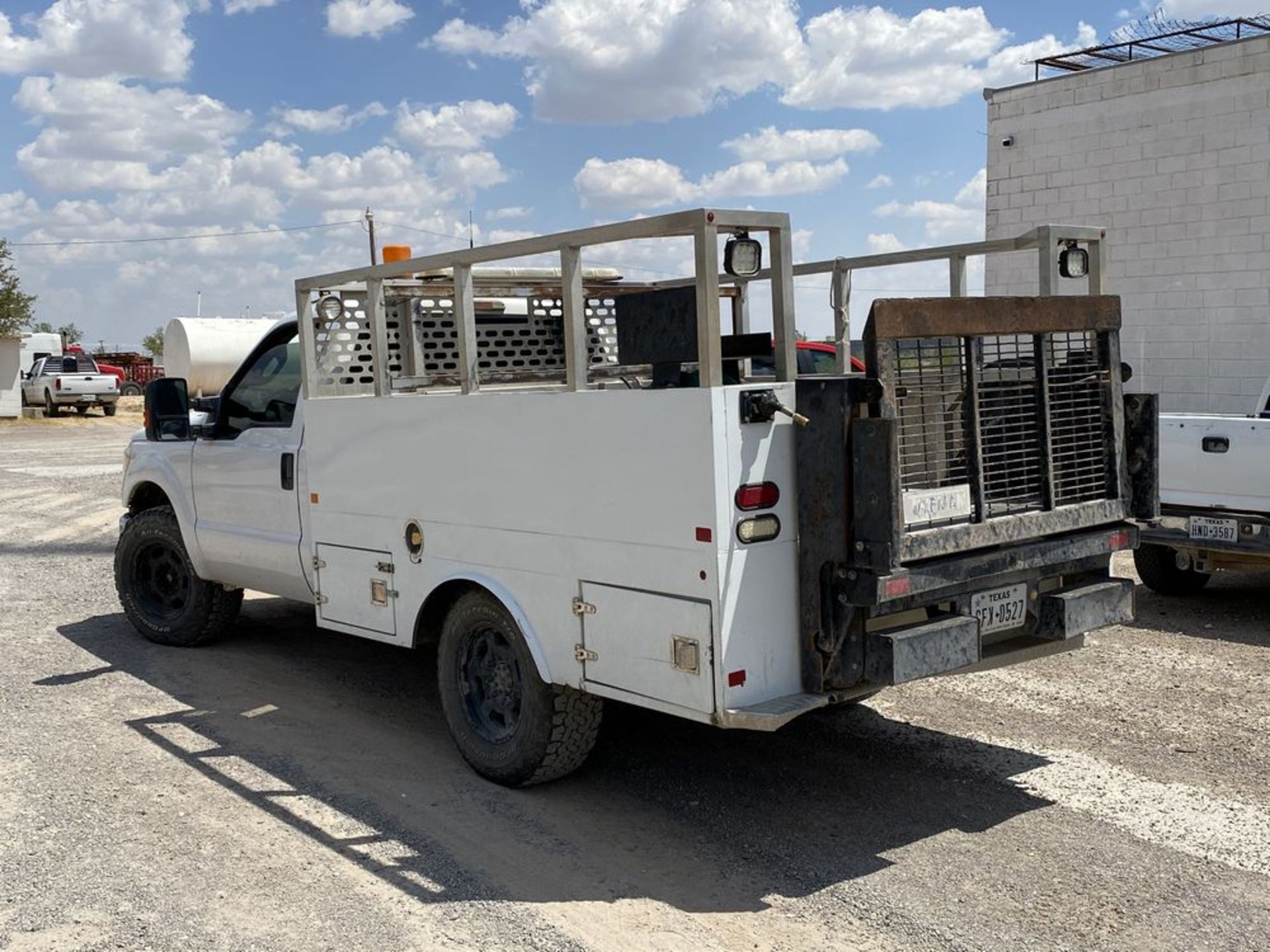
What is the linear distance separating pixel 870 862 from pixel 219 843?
8.01 ft

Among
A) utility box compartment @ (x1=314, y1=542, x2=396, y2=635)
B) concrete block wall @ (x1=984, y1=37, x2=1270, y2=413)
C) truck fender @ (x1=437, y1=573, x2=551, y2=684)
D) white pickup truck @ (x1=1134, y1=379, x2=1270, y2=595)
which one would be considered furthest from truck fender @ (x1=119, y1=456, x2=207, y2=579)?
concrete block wall @ (x1=984, y1=37, x2=1270, y2=413)

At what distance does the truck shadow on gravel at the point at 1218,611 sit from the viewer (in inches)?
323

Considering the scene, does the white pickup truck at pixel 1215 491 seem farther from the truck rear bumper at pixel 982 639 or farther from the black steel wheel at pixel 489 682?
the black steel wheel at pixel 489 682

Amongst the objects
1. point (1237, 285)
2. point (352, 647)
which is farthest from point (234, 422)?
point (1237, 285)

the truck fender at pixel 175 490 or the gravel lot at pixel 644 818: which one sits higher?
the truck fender at pixel 175 490

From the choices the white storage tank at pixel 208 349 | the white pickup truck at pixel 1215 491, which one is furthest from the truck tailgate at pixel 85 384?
the white pickup truck at pixel 1215 491

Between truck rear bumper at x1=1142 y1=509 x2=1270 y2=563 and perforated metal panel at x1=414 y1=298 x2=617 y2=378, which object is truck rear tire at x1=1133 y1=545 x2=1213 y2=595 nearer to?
truck rear bumper at x1=1142 y1=509 x2=1270 y2=563

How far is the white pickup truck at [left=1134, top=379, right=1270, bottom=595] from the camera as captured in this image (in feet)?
26.6

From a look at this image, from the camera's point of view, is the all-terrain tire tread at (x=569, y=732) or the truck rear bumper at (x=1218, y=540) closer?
the all-terrain tire tread at (x=569, y=732)

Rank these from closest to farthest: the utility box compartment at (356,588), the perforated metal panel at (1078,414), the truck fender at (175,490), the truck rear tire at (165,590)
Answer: the perforated metal panel at (1078,414) < the utility box compartment at (356,588) < the truck fender at (175,490) < the truck rear tire at (165,590)

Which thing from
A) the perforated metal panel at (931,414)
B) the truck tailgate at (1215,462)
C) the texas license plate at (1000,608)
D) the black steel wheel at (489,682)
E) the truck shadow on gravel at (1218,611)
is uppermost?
the perforated metal panel at (931,414)

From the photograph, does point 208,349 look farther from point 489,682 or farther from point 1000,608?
point 1000,608

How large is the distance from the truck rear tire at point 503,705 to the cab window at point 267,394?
1.98m

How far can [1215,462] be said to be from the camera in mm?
8336
